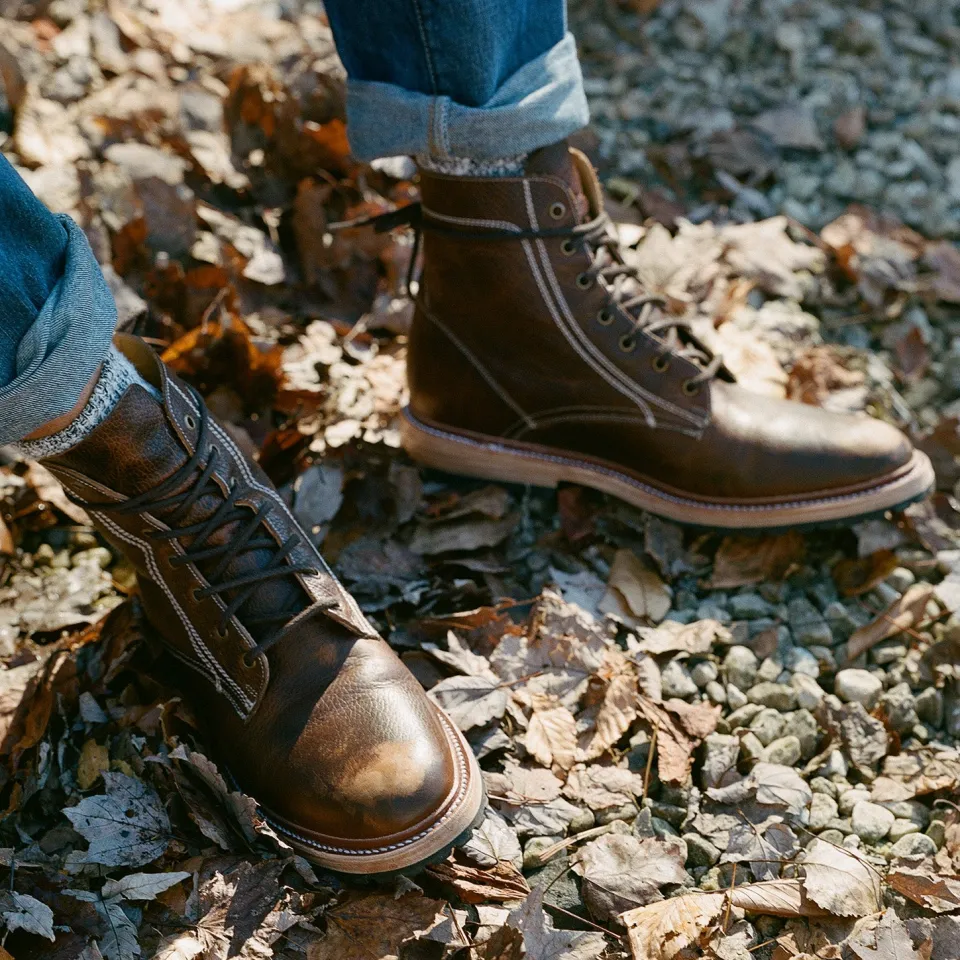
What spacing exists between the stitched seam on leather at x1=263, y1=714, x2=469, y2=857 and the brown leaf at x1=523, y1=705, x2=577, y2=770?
22cm

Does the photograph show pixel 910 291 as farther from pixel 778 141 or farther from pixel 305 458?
pixel 305 458

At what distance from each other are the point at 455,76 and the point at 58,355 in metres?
0.89

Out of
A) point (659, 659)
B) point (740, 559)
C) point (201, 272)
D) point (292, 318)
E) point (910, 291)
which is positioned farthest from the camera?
point (910, 291)

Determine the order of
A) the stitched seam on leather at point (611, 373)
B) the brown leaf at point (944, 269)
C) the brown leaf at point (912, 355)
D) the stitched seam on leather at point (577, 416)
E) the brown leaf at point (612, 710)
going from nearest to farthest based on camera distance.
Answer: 1. the brown leaf at point (612, 710)
2. the stitched seam on leather at point (611, 373)
3. the stitched seam on leather at point (577, 416)
4. the brown leaf at point (912, 355)
5. the brown leaf at point (944, 269)

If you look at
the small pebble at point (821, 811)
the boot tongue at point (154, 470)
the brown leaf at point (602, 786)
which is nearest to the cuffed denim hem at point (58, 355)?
the boot tongue at point (154, 470)

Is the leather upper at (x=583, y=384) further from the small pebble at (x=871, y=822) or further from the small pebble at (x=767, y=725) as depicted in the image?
the small pebble at (x=871, y=822)

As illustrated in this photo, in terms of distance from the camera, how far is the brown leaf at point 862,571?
226 centimetres

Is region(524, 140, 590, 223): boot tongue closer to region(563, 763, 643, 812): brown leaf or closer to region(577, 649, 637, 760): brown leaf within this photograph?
region(577, 649, 637, 760): brown leaf

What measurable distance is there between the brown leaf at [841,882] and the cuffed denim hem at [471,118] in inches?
56.7

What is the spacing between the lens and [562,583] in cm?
223

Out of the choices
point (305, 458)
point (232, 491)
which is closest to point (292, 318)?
point (305, 458)

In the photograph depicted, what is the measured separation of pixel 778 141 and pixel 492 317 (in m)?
2.05

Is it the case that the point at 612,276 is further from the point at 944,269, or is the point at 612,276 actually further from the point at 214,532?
the point at 944,269

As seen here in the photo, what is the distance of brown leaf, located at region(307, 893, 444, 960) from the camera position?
5.16 ft
